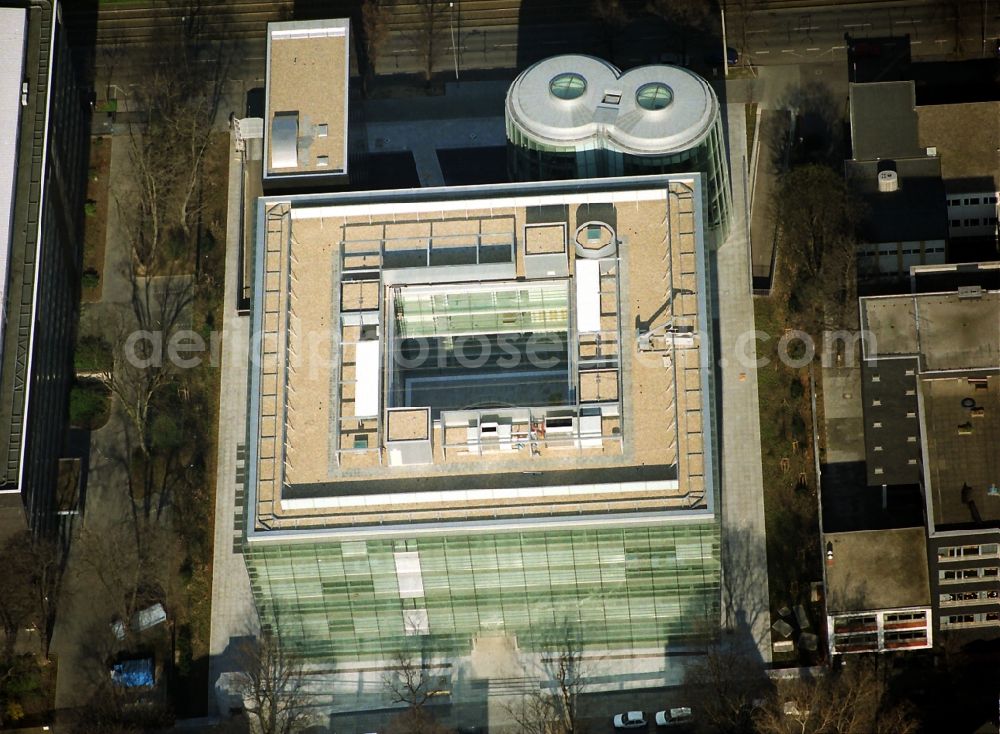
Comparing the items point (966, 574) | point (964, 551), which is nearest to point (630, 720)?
point (966, 574)

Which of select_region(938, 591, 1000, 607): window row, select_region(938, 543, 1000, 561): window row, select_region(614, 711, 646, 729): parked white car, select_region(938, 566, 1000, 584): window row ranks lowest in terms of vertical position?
select_region(614, 711, 646, 729): parked white car

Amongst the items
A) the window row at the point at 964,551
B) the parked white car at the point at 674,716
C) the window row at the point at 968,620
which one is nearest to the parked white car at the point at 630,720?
the parked white car at the point at 674,716

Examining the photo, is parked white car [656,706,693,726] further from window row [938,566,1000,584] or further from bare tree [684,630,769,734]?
window row [938,566,1000,584]

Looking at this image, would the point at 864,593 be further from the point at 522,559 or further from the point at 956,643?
the point at 522,559

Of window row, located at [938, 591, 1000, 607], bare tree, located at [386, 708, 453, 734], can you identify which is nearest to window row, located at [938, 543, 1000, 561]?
window row, located at [938, 591, 1000, 607]

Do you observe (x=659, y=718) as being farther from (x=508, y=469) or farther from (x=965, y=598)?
(x=965, y=598)

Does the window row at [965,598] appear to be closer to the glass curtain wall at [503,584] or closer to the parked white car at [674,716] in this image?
the glass curtain wall at [503,584]

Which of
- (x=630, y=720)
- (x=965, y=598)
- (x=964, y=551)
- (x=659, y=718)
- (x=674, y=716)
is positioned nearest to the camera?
(x=964, y=551)
